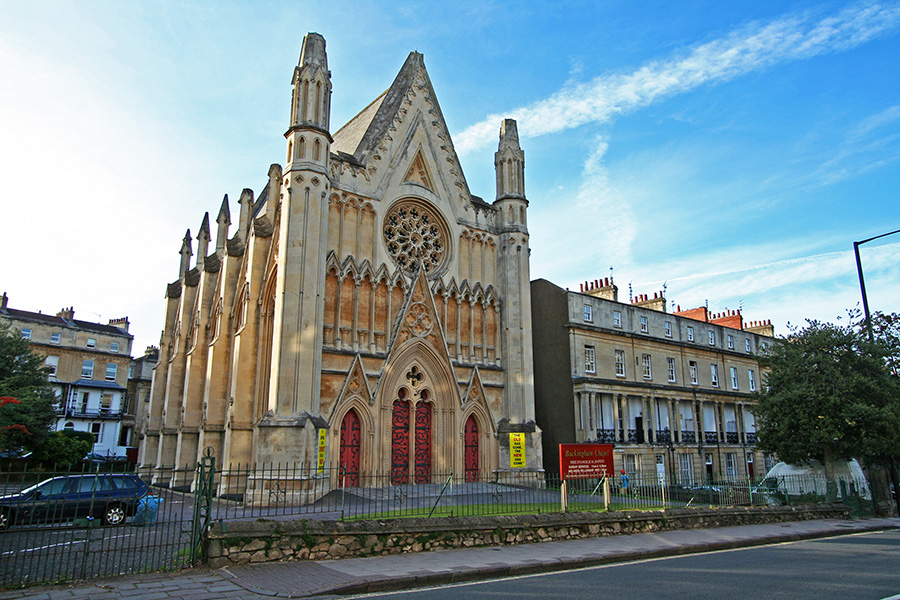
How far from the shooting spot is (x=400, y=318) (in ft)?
85.2

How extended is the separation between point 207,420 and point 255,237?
8.16 metres

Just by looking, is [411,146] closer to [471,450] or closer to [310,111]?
[310,111]

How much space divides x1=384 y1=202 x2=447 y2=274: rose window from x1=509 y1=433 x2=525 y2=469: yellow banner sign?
8.21m

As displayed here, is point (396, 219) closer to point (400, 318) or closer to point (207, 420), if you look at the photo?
point (400, 318)

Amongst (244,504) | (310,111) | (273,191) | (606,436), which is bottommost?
(244,504)

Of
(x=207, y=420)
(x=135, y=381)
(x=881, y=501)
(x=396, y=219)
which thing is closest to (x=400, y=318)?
(x=396, y=219)

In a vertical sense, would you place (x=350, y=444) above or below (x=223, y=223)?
below

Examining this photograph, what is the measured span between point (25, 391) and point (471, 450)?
27.3 meters

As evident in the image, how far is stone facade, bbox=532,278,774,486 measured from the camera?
1246 inches

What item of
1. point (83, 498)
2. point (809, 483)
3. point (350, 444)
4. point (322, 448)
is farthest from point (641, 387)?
point (83, 498)

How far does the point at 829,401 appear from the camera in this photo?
2469 centimetres

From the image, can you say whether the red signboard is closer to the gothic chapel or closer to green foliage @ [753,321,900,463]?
the gothic chapel

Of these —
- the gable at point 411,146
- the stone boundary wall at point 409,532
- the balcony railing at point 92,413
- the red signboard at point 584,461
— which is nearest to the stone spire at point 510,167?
the gable at point 411,146

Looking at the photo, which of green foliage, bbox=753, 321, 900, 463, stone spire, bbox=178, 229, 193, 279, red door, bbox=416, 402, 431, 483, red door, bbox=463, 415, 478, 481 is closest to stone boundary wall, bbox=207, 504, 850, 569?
green foliage, bbox=753, 321, 900, 463
